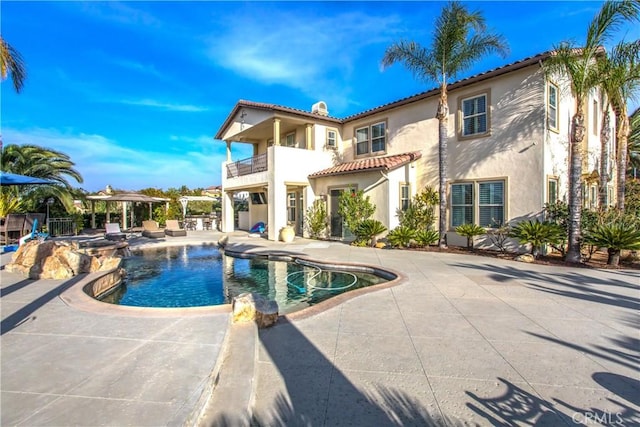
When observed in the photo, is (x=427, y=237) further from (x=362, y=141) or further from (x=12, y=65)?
(x=12, y=65)

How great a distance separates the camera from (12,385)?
114 inches

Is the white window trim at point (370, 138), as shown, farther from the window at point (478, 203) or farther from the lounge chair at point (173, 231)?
the lounge chair at point (173, 231)

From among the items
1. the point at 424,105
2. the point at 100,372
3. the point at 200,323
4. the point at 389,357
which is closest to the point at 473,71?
the point at 424,105

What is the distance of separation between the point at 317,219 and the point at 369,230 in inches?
154

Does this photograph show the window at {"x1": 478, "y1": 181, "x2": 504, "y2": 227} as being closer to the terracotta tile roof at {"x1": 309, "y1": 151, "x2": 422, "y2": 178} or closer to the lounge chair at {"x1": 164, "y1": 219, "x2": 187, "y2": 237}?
the terracotta tile roof at {"x1": 309, "y1": 151, "x2": 422, "y2": 178}

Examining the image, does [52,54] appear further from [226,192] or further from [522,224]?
[522,224]

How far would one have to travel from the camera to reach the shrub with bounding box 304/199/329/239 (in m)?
17.4

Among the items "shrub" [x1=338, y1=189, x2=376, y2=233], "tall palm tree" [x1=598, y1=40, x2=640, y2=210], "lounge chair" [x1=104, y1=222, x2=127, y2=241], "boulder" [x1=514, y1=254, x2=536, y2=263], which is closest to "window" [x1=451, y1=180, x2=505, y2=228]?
"boulder" [x1=514, y1=254, x2=536, y2=263]

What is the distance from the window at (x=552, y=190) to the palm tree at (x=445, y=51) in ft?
12.1

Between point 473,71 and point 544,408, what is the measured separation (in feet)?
44.6

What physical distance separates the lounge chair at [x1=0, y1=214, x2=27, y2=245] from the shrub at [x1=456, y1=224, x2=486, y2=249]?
763 inches

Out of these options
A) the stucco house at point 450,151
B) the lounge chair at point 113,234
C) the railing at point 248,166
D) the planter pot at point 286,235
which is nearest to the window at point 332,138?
the stucco house at point 450,151

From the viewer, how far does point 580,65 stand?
966cm

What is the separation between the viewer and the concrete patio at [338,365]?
274cm
